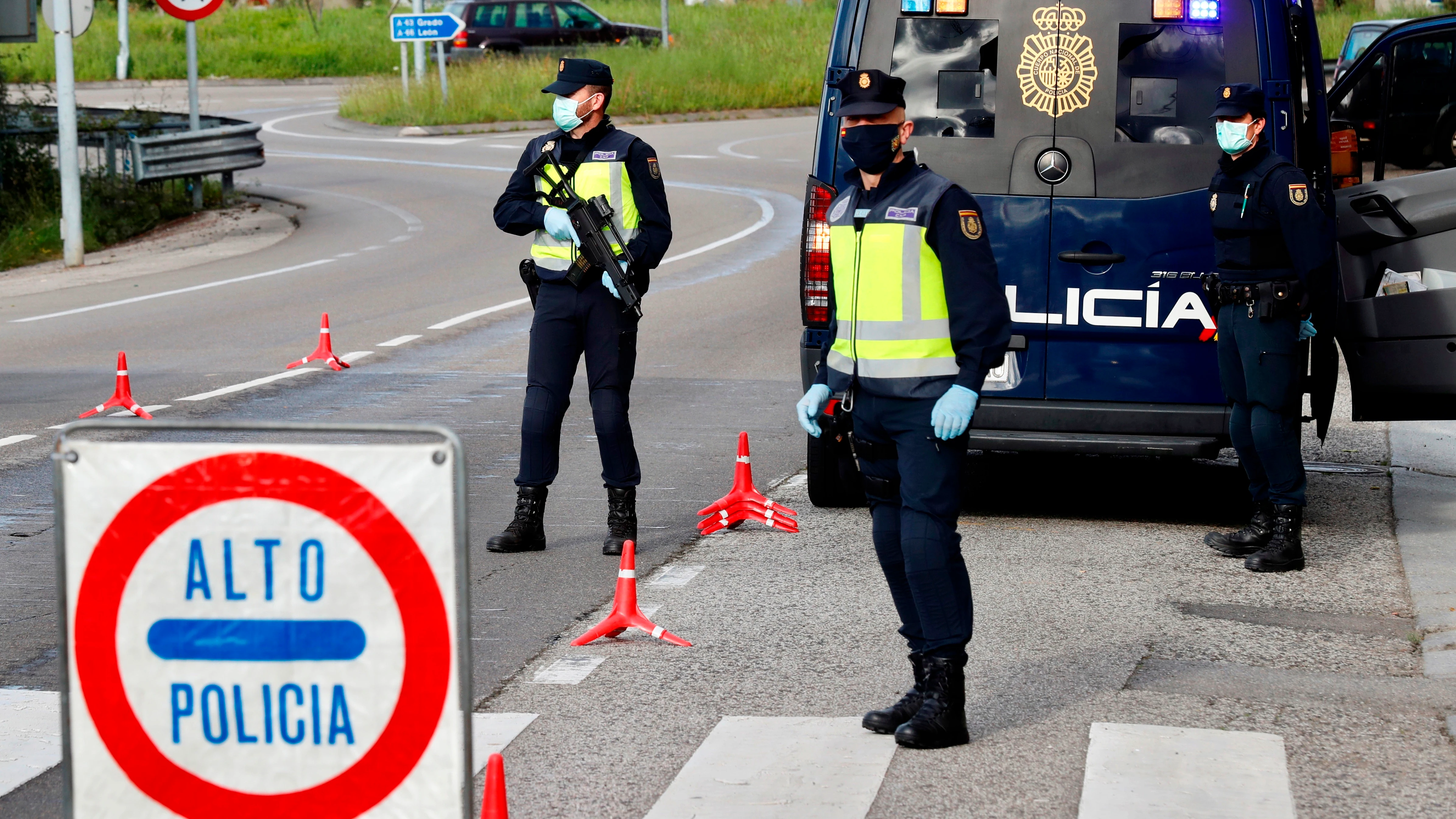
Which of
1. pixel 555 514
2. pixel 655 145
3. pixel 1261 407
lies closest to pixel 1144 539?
pixel 1261 407

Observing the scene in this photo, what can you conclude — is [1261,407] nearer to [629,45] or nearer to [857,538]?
[857,538]

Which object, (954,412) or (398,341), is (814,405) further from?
(398,341)

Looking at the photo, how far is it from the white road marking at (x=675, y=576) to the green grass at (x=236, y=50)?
39.0 meters

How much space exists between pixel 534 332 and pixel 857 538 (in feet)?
5.25

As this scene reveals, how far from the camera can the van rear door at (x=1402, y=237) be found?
25.2 ft

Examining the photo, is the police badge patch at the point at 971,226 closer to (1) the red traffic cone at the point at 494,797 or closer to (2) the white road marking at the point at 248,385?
(1) the red traffic cone at the point at 494,797

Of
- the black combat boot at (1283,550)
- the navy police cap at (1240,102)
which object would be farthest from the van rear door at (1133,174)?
the black combat boot at (1283,550)

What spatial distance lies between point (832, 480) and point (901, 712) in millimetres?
3202

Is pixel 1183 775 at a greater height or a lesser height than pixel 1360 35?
lesser

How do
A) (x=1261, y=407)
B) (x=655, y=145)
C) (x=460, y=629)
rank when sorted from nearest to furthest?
(x=460, y=629)
(x=1261, y=407)
(x=655, y=145)

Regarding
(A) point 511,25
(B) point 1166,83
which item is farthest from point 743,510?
(A) point 511,25

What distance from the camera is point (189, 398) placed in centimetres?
1104

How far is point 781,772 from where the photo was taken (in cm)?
457

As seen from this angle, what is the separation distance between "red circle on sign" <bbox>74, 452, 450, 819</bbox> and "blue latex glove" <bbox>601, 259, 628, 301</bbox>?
4.07 meters
